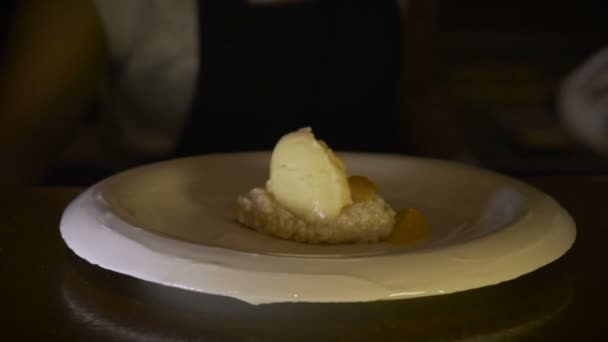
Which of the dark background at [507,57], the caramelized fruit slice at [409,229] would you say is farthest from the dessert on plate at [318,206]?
the dark background at [507,57]

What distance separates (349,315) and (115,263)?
15 centimetres

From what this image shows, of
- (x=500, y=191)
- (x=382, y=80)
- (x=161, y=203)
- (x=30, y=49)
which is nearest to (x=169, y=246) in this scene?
(x=161, y=203)

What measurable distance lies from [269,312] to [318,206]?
0.16 meters

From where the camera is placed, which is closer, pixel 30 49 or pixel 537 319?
pixel 537 319

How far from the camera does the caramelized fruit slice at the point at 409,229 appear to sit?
641 mm

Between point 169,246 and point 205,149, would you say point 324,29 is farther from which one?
point 169,246

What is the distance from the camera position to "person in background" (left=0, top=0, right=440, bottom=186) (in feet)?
3.77

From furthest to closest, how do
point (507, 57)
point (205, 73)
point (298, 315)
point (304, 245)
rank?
point (507, 57) → point (205, 73) → point (304, 245) → point (298, 315)

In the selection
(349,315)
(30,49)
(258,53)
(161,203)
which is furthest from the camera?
(258,53)

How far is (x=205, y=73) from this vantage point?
4.05ft

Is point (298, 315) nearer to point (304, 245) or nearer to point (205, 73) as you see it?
point (304, 245)

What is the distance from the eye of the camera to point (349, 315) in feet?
1.59

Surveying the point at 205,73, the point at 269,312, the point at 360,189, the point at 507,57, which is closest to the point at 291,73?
the point at 205,73

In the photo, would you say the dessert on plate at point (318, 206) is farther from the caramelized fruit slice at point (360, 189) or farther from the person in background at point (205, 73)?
the person in background at point (205, 73)
